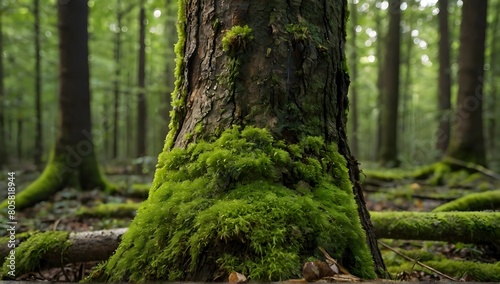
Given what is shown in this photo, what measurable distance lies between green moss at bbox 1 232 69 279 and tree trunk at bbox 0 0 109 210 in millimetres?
5015

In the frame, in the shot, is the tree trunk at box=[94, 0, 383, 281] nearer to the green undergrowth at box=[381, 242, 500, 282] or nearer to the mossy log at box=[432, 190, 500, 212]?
the green undergrowth at box=[381, 242, 500, 282]

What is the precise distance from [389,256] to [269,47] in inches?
90.8

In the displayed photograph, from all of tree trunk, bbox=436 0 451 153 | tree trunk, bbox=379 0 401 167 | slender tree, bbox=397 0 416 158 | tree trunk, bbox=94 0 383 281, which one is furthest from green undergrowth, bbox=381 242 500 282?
slender tree, bbox=397 0 416 158

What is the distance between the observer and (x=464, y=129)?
28.4 ft

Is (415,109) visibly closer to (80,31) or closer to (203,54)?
(80,31)

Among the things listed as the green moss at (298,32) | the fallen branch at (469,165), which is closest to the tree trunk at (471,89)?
the fallen branch at (469,165)

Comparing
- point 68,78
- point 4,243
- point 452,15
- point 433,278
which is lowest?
point 433,278

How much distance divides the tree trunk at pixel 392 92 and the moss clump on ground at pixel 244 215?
11713mm

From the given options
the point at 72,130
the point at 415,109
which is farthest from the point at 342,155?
the point at 415,109

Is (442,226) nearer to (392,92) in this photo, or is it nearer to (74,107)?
(74,107)

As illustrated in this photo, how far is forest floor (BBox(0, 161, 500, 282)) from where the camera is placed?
2.93 meters

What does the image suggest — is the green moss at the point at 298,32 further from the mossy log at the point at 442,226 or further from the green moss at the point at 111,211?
the green moss at the point at 111,211

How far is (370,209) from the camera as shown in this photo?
5551mm

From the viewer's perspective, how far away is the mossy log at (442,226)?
2.96 m
